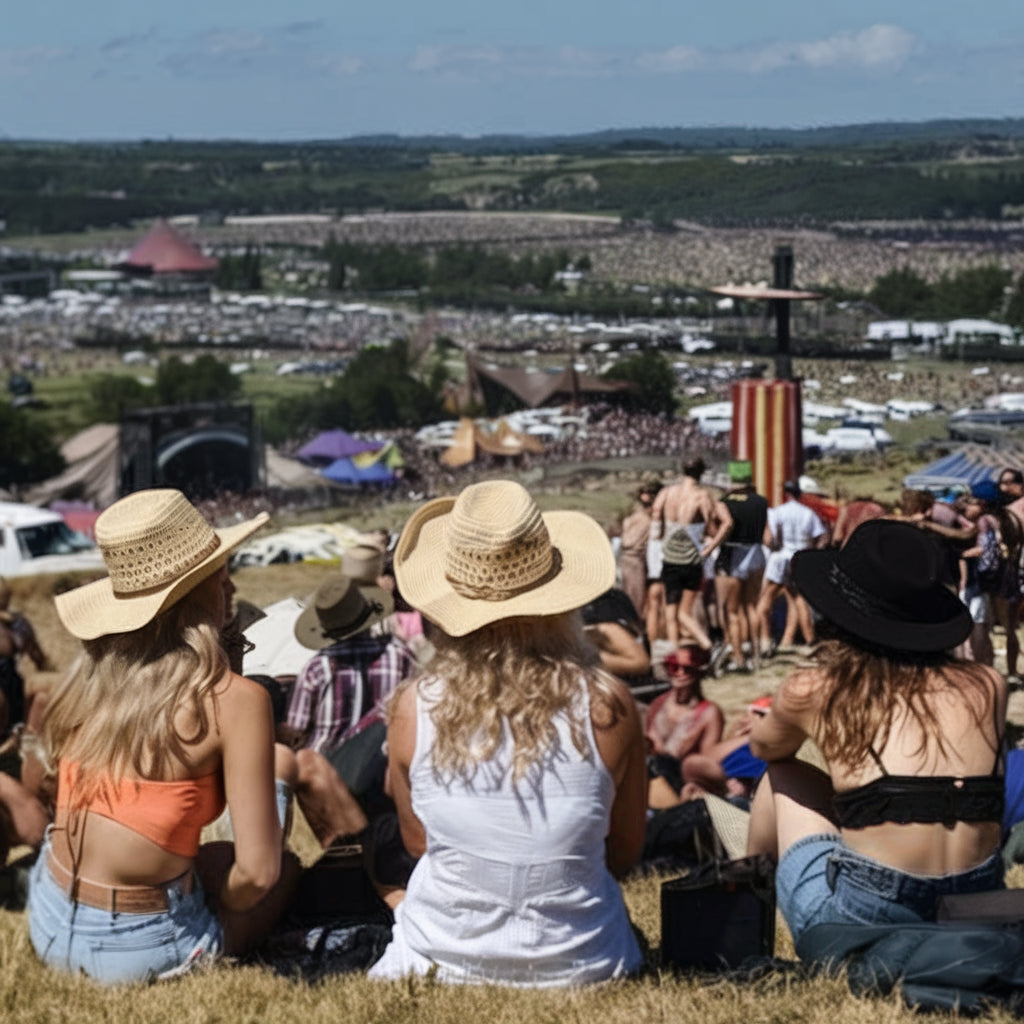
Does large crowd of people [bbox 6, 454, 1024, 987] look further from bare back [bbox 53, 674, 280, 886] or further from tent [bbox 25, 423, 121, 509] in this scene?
tent [bbox 25, 423, 121, 509]

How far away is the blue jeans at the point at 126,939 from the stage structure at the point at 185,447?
5013cm

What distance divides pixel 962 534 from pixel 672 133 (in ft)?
101

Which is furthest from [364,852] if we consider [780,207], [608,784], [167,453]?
[780,207]

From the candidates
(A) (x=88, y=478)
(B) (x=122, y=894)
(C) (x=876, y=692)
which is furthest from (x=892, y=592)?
(A) (x=88, y=478)

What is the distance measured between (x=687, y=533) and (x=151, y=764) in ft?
23.8

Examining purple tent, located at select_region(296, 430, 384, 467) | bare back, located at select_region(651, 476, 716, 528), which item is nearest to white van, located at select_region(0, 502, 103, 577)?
bare back, located at select_region(651, 476, 716, 528)

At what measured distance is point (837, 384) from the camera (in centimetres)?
9150

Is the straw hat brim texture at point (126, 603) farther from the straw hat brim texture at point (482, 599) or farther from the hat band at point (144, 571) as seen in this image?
the straw hat brim texture at point (482, 599)

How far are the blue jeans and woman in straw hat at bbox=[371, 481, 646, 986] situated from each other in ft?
1.24

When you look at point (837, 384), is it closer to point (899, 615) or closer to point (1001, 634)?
point (1001, 634)

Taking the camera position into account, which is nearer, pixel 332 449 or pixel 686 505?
pixel 686 505

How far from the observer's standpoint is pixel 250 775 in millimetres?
3477

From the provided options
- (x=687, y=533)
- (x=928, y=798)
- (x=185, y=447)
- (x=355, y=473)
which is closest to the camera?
(x=928, y=798)

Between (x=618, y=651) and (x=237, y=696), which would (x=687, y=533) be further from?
(x=237, y=696)
